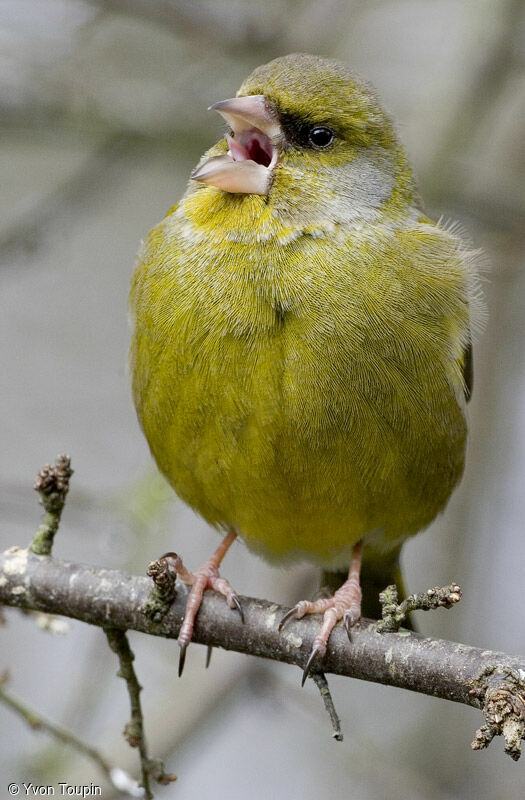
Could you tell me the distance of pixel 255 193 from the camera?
3.97 metres

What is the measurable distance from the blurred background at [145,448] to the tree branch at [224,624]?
1.51 m

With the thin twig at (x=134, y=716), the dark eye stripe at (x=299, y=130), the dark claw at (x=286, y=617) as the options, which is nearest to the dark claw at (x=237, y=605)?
the dark claw at (x=286, y=617)

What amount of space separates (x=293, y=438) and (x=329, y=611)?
2.11ft

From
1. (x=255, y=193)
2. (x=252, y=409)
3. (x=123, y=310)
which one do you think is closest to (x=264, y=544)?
(x=252, y=409)

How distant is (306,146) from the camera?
13.5ft

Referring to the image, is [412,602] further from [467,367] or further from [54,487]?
[467,367]

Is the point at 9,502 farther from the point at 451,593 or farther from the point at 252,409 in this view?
the point at 451,593

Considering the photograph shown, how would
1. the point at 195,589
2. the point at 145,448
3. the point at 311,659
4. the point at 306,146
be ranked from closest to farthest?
1. the point at 311,659
2. the point at 195,589
3. the point at 306,146
4. the point at 145,448

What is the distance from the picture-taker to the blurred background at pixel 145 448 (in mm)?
5617

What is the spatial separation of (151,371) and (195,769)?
178 inches

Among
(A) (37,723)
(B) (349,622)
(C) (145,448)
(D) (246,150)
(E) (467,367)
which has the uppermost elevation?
(D) (246,150)

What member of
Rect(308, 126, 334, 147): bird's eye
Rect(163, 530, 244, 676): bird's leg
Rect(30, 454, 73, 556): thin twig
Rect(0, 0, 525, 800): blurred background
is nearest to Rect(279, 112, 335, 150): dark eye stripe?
Rect(308, 126, 334, 147): bird's eye

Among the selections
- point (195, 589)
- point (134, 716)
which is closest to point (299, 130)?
point (195, 589)

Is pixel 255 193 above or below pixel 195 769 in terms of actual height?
above
